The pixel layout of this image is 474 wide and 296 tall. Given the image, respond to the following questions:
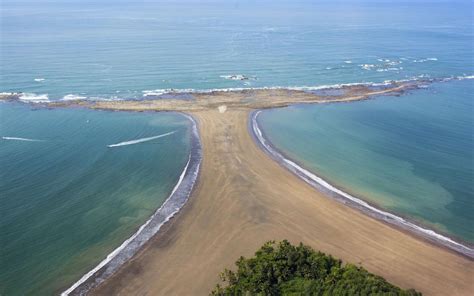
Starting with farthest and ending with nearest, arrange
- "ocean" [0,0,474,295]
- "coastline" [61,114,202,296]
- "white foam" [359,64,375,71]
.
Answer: "white foam" [359,64,375,71] < "ocean" [0,0,474,295] < "coastline" [61,114,202,296]

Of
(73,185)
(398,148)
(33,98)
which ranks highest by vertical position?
(33,98)

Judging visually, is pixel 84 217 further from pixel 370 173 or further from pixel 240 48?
pixel 240 48

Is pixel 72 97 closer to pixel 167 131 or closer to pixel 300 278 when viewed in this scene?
pixel 167 131

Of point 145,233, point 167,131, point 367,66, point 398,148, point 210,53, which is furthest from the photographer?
point 210,53

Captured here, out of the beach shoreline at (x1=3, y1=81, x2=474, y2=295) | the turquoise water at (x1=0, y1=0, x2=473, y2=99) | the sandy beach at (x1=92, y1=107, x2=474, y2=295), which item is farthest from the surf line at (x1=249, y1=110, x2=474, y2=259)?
the turquoise water at (x1=0, y1=0, x2=473, y2=99)

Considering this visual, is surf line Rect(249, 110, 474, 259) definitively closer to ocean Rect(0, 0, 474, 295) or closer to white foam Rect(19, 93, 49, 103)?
ocean Rect(0, 0, 474, 295)

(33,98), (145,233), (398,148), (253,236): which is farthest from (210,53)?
(253,236)

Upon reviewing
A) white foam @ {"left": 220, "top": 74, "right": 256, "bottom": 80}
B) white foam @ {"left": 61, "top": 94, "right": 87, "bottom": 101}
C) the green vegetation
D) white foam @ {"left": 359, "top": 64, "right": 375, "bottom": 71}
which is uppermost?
white foam @ {"left": 359, "top": 64, "right": 375, "bottom": 71}
